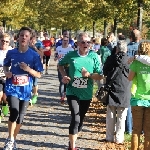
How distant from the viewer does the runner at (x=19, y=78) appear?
690cm

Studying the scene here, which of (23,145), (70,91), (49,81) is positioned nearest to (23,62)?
(70,91)

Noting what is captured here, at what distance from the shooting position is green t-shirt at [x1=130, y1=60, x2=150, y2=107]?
6246 millimetres

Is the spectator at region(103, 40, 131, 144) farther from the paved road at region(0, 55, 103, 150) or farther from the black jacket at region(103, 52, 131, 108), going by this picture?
the paved road at region(0, 55, 103, 150)

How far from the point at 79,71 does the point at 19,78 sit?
94 cm

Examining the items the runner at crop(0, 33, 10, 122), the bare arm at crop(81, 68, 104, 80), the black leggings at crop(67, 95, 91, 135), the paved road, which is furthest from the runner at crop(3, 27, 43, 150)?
the runner at crop(0, 33, 10, 122)

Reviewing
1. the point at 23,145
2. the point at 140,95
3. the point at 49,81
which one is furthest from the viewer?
the point at 49,81

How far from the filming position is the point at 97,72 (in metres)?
6.94

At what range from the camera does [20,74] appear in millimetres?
6949

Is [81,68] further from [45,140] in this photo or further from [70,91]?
[45,140]

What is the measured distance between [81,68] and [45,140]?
183cm

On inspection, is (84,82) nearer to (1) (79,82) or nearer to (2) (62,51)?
(1) (79,82)

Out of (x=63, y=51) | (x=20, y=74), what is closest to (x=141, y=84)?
(x=20, y=74)

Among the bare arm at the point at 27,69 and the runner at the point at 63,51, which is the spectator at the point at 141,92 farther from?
the runner at the point at 63,51

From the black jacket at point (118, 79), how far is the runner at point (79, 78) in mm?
634
